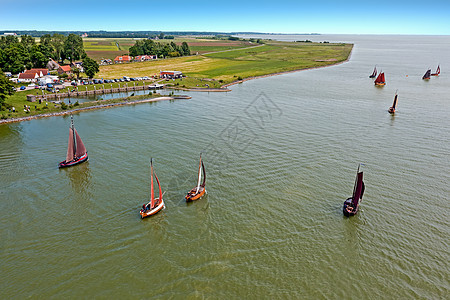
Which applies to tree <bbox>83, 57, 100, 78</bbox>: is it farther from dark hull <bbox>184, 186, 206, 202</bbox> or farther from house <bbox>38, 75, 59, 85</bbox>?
dark hull <bbox>184, 186, 206, 202</bbox>

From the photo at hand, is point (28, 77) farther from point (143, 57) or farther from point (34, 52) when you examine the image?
point (143, 57)

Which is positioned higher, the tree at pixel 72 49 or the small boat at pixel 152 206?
the tree at pixel 72 49

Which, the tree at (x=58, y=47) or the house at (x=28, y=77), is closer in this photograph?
the house at (x=28, y=77)

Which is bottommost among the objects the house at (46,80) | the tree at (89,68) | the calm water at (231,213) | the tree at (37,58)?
the calm water at (231,213)

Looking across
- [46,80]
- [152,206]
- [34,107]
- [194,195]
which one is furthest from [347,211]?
[46,80]

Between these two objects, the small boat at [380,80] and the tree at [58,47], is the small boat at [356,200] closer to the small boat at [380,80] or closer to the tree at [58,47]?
the small boat at [380,80]

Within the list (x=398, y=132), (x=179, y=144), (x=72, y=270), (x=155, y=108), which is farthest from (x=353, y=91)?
(x=72, y=270)

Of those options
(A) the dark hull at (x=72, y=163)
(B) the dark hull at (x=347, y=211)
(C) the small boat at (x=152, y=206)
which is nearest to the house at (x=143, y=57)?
(A) the dark hull at (x=72, y=163)
